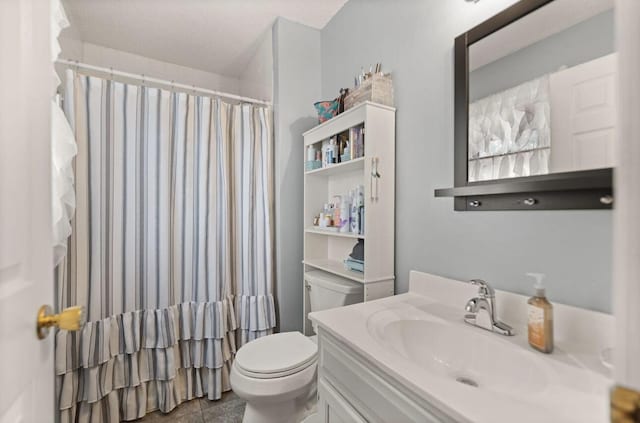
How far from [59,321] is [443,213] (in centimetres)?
121

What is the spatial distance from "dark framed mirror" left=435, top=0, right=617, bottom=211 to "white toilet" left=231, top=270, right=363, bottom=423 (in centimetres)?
80

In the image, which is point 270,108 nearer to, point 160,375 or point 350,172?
point 350,172

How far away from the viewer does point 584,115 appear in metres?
0.79

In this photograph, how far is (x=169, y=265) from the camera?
1752 mm

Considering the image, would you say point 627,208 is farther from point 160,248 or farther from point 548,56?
point 160,248

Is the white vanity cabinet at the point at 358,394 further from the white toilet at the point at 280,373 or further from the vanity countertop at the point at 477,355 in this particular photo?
the white toilet at the point at 280,373

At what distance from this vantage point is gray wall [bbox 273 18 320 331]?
2.01m

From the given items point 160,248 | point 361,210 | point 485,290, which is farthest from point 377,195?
point 160,248

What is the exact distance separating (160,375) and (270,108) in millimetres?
1808

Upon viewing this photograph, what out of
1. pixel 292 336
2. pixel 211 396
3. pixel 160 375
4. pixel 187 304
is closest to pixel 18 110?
pixel 292 336

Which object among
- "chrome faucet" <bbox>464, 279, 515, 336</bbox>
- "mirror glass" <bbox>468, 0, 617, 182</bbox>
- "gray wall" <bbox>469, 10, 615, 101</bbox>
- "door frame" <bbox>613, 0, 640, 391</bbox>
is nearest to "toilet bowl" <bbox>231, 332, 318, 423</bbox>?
"chrome faucet" <bbox>464, 279, 515, 336</bbox>

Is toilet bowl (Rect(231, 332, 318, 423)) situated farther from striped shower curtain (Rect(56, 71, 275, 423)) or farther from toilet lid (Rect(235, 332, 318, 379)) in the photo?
striped shower curtain (Rect(56, 71, 275, 423))

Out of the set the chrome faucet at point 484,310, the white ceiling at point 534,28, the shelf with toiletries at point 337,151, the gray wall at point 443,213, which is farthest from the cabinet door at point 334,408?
the white ceiling at point 534,28

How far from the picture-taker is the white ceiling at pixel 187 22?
185 cm
